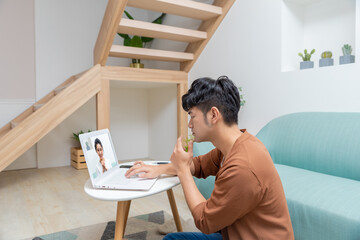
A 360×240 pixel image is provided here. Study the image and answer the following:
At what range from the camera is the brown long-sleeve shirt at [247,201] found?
0.72 metres

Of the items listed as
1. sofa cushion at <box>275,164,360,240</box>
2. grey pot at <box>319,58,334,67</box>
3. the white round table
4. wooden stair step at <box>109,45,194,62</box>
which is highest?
wooden stair step at <box>109,45,194,62</box>

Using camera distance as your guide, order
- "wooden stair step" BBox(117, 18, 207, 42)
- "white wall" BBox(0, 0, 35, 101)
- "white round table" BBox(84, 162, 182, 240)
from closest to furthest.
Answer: "white round table" BBox(84, 162, 182, 240), "wooden stair step" BBox(117, 18, 207, 42), "white wall" BBox(0, 0, 35, 101)

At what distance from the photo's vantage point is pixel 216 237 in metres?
0.98

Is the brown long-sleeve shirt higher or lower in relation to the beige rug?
higher

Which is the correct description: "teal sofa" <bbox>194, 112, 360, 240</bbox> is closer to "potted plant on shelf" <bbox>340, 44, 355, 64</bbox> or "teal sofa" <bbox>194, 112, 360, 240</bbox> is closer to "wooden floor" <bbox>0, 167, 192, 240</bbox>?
"potted plant on shelf" <bbox>340, 44, 355, 64</bbox>

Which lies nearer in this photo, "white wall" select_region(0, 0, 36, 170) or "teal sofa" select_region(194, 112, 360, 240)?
"teal sofa" select_region(194, 112, 360, 240)

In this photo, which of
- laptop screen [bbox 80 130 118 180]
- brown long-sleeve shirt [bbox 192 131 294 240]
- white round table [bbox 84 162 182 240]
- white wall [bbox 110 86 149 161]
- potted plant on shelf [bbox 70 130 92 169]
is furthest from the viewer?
white wall [bbox 110 86 149 161]

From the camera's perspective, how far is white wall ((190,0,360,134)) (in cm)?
197

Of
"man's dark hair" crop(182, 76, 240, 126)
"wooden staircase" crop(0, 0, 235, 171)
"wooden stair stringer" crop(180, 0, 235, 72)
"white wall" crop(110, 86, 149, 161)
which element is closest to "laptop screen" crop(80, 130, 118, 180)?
"man's dark hair" crop(182, 76, 240, 126)

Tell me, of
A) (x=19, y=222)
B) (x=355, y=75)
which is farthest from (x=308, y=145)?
(x=19, y=222)

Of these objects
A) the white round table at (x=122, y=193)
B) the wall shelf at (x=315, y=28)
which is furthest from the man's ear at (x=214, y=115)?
the wall shelf at (x=315, y=28)

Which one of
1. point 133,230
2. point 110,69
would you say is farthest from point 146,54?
point 133,230

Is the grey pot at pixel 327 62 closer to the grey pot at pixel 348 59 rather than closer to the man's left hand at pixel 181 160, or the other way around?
the grey pot at pixel 348 59

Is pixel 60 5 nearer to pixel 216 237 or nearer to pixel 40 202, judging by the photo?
pixel 40 202
